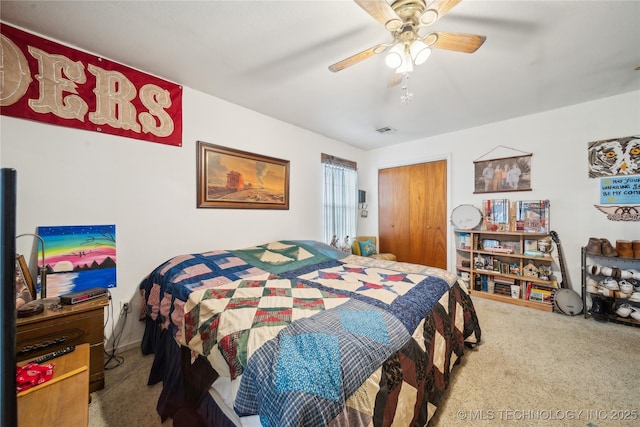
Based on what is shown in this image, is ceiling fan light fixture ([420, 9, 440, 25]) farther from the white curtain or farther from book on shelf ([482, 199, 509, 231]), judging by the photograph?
book on shelf ([482, 199, 509, 231])

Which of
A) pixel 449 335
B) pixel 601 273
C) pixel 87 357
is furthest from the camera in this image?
pixel 601 273

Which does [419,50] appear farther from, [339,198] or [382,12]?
[339,198]

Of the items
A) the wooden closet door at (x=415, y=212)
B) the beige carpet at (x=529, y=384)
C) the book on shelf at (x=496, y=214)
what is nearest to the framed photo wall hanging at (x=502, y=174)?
the book on shelf at (x=496, y=214)

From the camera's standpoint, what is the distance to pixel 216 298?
1459 mm

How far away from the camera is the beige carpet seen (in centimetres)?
140

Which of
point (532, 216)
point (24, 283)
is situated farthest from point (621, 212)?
point (24, 283)

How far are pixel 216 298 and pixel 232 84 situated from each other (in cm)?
201

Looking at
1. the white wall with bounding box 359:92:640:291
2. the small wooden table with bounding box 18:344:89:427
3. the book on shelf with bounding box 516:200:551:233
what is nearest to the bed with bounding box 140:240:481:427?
the small wooden table with bounding box 18:344:89:427

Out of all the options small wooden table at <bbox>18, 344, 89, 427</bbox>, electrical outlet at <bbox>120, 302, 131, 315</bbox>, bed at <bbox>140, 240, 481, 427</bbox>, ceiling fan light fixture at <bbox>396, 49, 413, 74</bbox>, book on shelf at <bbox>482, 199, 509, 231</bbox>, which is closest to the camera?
small wooden table at <bbox>18, 344, 89, 427</bbox>

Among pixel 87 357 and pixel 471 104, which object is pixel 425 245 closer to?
pixel 471 104

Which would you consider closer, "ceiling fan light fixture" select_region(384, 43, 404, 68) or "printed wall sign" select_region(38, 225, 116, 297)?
"ceiling fan light fixture" select_region(384, 43, 404, 68)

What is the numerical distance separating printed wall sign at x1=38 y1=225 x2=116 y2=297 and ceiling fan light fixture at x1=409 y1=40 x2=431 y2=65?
101 inches

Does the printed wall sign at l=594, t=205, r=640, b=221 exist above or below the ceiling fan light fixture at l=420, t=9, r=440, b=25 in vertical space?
below

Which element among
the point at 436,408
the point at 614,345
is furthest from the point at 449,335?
the point at 614,345
